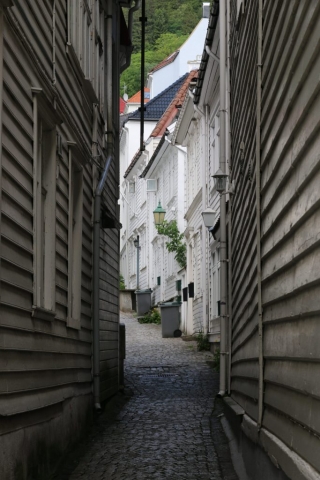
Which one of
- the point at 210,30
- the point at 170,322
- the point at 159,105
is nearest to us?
the point at 210,30

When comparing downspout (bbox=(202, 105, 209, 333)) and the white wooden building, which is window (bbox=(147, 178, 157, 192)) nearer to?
downspout (bbox=(202, 105, 209, 333))

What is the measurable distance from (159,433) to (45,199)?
363 centimetres

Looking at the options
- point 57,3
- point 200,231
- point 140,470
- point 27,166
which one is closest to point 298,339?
point 27,166

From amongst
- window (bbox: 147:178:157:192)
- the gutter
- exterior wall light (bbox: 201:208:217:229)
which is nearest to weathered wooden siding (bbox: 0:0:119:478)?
exterior wall light (bbox: 201:208:217:229)

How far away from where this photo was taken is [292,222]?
4969 millimetres

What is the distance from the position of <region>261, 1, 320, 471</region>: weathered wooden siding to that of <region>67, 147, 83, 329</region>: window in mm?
3011

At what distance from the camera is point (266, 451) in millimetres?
5891

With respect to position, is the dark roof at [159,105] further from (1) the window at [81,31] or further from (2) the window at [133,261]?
(1) the window at [81,31]

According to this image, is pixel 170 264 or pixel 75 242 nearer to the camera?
pixel 75 242

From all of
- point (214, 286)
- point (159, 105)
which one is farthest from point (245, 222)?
point (159, 105)

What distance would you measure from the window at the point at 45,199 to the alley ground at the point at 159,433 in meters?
1.57

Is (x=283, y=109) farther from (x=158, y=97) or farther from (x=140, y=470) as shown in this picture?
(x=158, y=97)

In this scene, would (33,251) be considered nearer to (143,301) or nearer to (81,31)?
(81,31)

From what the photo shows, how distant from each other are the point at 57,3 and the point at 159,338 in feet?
58.9
